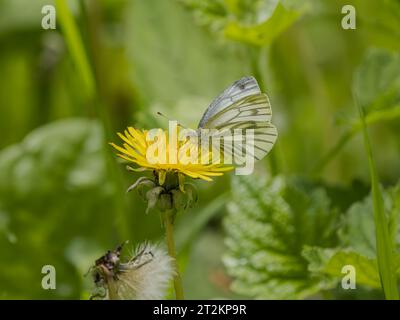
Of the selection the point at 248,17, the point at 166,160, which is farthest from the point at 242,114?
the point at 248,17

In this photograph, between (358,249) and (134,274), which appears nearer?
(134,274)

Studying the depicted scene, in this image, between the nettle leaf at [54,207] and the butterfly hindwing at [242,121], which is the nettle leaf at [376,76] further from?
the nettle leaf at [54,207]

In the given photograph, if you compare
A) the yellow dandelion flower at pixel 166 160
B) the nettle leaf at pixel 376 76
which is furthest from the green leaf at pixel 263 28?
the yellow dandelion flower at pixel 166 160

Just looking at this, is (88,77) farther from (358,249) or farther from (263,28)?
(358,249)

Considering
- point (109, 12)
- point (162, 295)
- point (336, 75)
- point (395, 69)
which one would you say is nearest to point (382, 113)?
point (395, 69)

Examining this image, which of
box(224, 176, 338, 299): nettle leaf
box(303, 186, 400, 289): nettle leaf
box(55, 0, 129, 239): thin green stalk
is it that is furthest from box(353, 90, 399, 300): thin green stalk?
box(55, 0, 129, 239): thin green stalk

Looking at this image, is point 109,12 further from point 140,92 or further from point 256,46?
point 256,46

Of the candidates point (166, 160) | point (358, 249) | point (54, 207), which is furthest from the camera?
point (54, 207)
